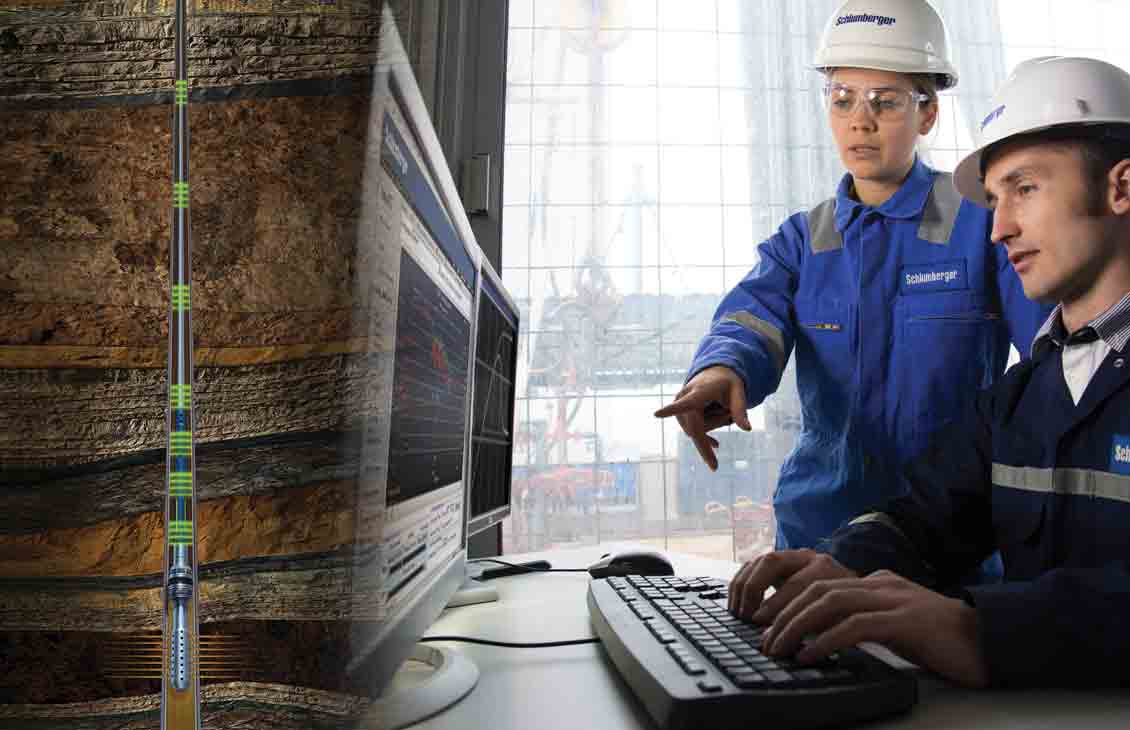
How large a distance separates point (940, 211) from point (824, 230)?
20cm

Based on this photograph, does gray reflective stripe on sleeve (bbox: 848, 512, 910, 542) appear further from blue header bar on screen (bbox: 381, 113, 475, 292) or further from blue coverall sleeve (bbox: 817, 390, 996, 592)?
blue header bar on screen (bbox: 381, 113, 475, 292)

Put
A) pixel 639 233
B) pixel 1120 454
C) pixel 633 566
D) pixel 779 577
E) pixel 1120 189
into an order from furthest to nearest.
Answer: pixel 639 233 → pixel 633 566 → pixel 1120 189 → pixel 1120 454 → pixel 779 577

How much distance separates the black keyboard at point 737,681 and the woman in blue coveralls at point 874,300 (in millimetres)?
690

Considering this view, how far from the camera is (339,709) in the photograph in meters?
0.28

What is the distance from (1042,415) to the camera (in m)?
0.90

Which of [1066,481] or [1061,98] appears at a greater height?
[1061,98]

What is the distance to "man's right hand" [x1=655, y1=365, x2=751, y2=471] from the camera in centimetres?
99

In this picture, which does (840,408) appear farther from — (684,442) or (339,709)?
(339,709)

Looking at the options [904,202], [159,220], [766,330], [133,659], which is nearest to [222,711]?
[133,659]

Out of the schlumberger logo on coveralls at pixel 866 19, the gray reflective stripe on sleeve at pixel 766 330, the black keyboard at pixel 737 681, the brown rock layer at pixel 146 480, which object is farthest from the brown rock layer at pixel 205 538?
the schlumberger logo on coveralls at pixel 866 19

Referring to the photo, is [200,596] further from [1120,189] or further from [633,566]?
[1120,189]

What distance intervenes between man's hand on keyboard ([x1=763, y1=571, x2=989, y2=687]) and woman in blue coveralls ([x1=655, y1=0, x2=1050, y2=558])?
2.27 feet

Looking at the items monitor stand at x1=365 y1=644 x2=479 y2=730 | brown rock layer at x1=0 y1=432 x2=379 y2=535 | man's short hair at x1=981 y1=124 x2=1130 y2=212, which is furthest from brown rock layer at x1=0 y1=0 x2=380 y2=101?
man's short hair at x1=981 y1=124 x2=1130 y2=212

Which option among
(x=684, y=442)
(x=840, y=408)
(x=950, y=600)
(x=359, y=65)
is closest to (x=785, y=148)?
(x=684, y=442)
